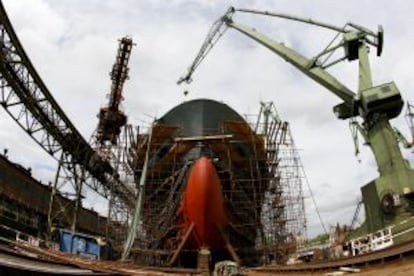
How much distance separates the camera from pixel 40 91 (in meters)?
18.7

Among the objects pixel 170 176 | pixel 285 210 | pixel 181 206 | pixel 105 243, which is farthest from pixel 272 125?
pixel 105 243

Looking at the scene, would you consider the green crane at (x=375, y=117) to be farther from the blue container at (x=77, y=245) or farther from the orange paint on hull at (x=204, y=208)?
the blue container at (x=77, y=245)

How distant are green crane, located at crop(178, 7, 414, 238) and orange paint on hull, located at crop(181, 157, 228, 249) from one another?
590 centimetres

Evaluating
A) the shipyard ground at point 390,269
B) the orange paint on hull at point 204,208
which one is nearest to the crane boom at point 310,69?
the orange paint on hull at point 204,208

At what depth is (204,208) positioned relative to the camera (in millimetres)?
13602

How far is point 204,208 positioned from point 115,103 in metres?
14.7

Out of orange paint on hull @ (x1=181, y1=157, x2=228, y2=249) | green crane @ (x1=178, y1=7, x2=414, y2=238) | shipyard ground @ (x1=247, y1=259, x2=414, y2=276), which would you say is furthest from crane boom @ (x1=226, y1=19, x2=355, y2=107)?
shipyard ground @ (x1=247, y1=259, x2=414, y2=276)

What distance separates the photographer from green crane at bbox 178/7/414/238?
14852 millimetres

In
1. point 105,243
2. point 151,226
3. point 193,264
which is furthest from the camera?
point 105,243

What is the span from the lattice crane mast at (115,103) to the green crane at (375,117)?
10890 mm

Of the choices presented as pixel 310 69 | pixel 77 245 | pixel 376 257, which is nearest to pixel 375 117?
pixel 310 69

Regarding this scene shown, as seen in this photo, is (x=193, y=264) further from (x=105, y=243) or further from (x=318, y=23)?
(x=318, y=23)

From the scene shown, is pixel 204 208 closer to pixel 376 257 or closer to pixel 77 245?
pixel 376 257

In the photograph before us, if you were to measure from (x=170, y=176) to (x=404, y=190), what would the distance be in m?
8.84
